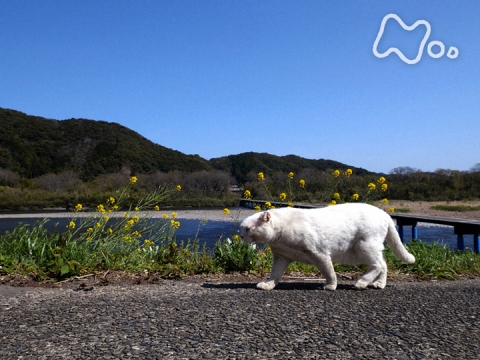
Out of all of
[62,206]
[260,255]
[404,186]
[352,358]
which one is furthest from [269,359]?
[62,206]

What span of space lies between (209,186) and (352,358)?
52547mm

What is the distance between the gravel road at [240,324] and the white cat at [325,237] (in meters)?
0.35

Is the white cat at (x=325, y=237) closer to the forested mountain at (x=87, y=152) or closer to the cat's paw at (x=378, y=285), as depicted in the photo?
the cat's paw at (x=378, y=285)

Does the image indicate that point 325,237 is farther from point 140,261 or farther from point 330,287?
point 140,261

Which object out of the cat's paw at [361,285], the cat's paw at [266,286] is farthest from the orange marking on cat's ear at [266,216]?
the cat's paw at [361,285]

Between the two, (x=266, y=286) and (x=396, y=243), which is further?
(x=396, y=243)

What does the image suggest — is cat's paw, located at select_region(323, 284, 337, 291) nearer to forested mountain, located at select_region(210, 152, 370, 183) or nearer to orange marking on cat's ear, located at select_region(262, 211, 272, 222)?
orange marking on cat's ear, located at select_region(262, 211, 272, 222)

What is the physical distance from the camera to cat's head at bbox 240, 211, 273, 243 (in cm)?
464

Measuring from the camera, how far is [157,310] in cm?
356

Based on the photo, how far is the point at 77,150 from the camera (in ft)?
297

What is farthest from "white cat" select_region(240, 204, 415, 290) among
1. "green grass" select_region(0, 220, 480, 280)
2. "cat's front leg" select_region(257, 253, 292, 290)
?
"green grass" select_region(0, 220, 480, 280)

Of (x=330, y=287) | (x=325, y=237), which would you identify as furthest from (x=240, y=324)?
(x=325, y=237)

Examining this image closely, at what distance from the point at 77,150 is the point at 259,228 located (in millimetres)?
91896

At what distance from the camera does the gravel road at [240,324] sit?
2.68 m
